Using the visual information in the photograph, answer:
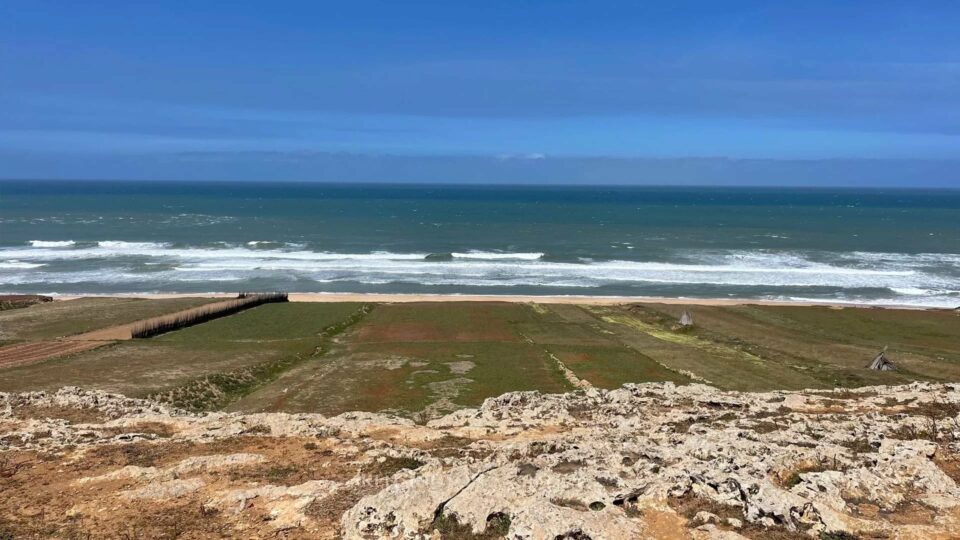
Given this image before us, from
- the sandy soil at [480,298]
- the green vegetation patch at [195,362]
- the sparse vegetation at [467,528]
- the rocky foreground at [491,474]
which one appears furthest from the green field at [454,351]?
the sparse vegetation at [467,528]

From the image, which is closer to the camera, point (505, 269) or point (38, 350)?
point (38, 350)

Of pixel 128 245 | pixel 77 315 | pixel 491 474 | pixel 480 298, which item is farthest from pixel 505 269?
pixel 491 474

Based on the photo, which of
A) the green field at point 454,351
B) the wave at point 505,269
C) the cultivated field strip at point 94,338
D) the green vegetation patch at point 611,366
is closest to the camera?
the green field at point 454,351

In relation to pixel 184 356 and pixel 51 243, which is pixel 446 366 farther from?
pixel 51 243

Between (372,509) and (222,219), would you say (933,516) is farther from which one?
(222,219)

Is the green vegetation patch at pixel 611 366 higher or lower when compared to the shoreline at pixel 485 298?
higher

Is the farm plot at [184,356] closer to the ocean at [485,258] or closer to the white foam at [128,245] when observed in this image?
the ocean at [485,258]

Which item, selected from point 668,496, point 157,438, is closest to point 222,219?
point 157,438
